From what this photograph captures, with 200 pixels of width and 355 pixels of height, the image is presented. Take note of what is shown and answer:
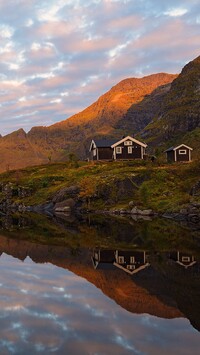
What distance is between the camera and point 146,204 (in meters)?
76.8

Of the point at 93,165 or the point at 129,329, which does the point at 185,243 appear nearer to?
the point at 129,329

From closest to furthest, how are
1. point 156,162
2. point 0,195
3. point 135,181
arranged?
point 135,181 → point 156,162 → point 0,195

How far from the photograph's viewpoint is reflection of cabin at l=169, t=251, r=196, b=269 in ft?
90.6

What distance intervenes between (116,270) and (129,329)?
11.2m

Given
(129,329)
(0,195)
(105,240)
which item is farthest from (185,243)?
(0,195)

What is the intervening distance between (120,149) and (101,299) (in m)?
96.6

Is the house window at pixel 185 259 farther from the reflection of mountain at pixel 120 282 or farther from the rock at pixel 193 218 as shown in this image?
the rock at pixel 193 218

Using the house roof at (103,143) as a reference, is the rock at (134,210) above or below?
below

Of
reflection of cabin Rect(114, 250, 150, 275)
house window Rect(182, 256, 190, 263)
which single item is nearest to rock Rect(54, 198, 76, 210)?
reflection of cabin Rect(114, 250, 150, 275)

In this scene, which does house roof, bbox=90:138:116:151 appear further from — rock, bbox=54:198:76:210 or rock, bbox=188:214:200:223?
rock, bbox=188:214:200:223

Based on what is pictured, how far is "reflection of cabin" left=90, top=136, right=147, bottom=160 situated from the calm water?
3085 inches

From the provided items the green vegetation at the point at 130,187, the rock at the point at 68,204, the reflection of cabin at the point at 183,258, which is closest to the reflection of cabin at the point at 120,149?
the green vegetation at the point at 130,187

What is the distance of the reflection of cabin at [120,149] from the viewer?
115438 mm

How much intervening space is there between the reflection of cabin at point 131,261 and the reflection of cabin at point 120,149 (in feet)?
271
